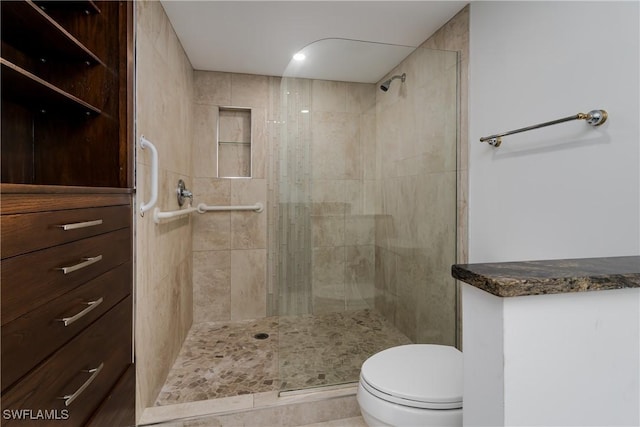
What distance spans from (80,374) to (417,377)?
109cm

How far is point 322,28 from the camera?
79.6 inches

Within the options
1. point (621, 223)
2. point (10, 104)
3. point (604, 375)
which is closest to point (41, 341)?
point (10, 104)

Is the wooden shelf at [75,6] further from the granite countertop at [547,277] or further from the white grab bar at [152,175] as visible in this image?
the granite countertop at [547,277]

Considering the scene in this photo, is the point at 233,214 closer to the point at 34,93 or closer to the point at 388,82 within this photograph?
the point at 388,82

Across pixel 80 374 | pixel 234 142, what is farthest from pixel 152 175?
pixel 234 142

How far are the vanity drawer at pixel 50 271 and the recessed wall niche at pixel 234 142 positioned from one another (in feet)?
5.64

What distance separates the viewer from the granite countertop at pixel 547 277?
583 millimetres

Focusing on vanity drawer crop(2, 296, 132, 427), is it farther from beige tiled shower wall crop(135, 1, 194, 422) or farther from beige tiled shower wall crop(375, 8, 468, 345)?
beige tiled shower wall crop(375, 8, 468, 345)

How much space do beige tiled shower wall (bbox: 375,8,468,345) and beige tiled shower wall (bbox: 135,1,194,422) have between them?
1239 mm

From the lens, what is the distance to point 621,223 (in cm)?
103

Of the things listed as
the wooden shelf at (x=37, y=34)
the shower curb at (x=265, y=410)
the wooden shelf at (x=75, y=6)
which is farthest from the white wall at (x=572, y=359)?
the wooden shelf at (x=75, y=6)

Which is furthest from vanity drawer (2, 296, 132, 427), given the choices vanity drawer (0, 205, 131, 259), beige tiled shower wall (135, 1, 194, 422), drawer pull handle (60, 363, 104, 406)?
vanity drawer (0, 205, 131, 259)

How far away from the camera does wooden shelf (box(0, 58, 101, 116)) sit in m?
0.84

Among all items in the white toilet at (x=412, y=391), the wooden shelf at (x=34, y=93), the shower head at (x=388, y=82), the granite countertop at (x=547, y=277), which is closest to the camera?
the granite countertop at (x=547, y=277)
